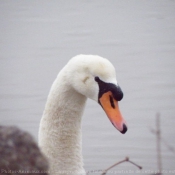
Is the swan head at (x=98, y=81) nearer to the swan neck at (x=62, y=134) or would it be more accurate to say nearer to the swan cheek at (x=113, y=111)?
the swan cheek at (x=113, y=111)

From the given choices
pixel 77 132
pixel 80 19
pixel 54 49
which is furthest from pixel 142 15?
pixel 77 132

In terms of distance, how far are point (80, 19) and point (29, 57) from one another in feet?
6.21

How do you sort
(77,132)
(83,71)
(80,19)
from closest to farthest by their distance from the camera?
(83,71) → (77,132) → (80,19)

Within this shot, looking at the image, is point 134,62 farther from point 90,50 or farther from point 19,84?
point 19,84

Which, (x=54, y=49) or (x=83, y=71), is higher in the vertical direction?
(x=83, y=71)

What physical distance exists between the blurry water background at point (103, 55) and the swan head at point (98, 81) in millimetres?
2985

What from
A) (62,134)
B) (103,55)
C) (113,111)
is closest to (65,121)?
(62,134)

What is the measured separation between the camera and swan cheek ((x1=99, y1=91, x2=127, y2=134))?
13.6 feet

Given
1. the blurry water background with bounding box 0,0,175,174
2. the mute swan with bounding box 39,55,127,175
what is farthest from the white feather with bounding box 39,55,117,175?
the blurry water background with bounding box 0,0,175,174

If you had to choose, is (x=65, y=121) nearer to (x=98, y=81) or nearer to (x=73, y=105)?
(x=73, y=105)

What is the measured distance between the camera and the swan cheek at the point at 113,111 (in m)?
4.16

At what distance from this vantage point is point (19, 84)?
918 centimetres

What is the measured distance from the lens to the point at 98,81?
4.12 metres

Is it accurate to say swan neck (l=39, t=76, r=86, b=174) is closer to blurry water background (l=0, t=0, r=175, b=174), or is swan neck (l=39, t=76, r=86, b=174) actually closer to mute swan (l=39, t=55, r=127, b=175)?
mute swan (l=39, t=55, r=127, b=175)
